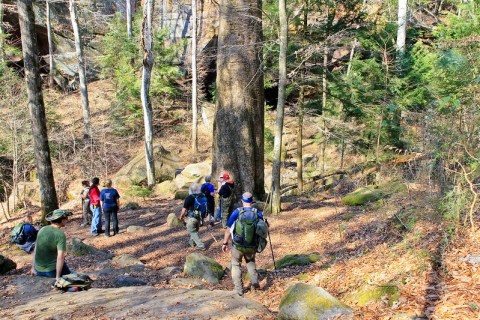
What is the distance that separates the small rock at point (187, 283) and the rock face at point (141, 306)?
1142 mm

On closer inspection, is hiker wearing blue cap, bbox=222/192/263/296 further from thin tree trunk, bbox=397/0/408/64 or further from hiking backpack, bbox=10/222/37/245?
thin tree trunk, bbox=397/0/408/64

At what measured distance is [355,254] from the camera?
24.4 ft

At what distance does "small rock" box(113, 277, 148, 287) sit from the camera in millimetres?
7145

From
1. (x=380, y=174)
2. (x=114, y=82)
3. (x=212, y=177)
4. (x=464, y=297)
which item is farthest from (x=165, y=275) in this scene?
(x=114, y=82)

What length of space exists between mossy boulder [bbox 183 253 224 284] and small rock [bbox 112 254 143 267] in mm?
1485

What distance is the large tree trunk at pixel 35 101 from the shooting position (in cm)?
1105

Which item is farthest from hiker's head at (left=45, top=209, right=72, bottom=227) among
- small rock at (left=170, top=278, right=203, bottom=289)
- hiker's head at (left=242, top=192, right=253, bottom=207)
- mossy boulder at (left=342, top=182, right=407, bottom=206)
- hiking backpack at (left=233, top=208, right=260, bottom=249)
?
mossy boulder at (left=342, top=182, right=407, bottom=206)

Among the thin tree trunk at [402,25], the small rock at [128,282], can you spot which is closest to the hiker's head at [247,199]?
the small rock at [128,282]

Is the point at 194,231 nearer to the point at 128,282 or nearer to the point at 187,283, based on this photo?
the point at 187,283

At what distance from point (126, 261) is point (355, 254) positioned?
487cm

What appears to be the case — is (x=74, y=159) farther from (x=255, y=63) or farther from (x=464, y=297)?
(x=464, y=297)

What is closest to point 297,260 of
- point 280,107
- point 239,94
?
point 280,107

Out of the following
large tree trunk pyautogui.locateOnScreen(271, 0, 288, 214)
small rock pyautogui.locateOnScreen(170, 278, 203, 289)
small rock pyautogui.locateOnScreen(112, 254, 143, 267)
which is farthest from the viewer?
large tree trunk pyautogui.locateOnScreen(271, 0, 288, 214)

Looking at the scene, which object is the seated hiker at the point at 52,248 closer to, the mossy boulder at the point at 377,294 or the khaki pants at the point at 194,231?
the khaki pants at the point at 194,231
